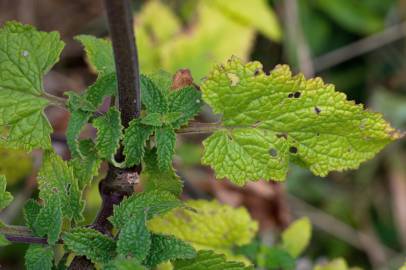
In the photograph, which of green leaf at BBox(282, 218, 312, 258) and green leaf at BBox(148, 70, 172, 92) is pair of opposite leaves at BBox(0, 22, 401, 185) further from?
green leaf at BBox(282, 218, 312, 258)

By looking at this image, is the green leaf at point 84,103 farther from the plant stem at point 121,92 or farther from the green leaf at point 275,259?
the green leaf at point 275,259

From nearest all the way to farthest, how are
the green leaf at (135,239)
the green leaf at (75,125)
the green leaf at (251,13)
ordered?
the green leaf at (135,239), the green leaf at (75,125), the green leaf at (251,13)

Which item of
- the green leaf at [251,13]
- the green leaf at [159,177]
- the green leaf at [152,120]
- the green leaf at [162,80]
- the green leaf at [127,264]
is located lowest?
the green leaf at [127,264]

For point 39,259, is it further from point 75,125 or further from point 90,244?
point 75,125

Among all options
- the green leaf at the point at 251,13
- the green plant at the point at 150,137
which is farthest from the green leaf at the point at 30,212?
the green leaf at the point at 251,13

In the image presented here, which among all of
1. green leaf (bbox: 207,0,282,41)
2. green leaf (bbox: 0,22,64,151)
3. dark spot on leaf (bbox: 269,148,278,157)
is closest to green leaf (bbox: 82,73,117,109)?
green leaf (bbox: 0,22,64,151)

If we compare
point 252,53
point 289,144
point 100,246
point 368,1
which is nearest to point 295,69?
point 252,53
